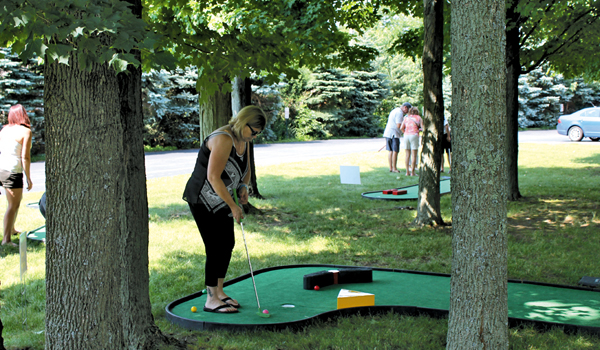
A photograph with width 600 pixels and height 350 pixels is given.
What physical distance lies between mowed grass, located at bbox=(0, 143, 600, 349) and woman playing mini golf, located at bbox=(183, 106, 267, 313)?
505 millimetres

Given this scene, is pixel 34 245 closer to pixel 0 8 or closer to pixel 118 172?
pixel 118 172

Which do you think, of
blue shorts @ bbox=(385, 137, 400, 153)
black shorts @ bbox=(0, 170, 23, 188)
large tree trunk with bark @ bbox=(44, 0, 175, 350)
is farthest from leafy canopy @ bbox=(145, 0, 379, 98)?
blue shorts @ bbox=(385, 137, 400, 153)

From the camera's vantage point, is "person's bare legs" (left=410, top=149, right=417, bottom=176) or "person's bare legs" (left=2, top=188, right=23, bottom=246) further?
"person's bare legs" (left=410, top=149, right=417, bottom=176)

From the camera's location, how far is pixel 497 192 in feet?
8.93

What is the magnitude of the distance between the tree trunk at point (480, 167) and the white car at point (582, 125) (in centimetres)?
2301

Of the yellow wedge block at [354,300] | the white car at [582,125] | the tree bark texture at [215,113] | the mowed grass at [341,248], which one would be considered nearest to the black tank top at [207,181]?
the mowed grass at [341,248]

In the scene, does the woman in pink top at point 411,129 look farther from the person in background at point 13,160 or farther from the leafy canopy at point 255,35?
the person in background at point 13,160

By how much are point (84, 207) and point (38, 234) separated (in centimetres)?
483

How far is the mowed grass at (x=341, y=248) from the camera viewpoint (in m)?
3.70

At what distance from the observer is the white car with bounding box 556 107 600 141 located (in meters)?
22.4

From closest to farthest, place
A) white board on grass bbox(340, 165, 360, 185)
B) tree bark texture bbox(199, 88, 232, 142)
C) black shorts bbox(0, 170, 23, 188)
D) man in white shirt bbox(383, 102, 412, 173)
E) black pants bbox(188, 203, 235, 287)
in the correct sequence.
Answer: black pants bbox(188, 203, 235, 287), black shorts bbox(0, 170, 23, 188), tree bark texture bbox(199, 88, 232, 142), white board on grass bbox(340, 165, 360, 185), man in white shirt bbox(383, 102, 412, 173)

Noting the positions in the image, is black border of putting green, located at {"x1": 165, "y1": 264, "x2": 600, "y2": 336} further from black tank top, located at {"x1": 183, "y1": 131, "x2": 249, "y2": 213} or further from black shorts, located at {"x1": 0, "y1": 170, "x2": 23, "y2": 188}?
black shorts, located at {"x1": 0, "y1": 170, "x2": 23, "y2": 188}

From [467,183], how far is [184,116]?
72.8ft

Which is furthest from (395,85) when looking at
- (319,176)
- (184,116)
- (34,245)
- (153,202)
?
(34,245)
